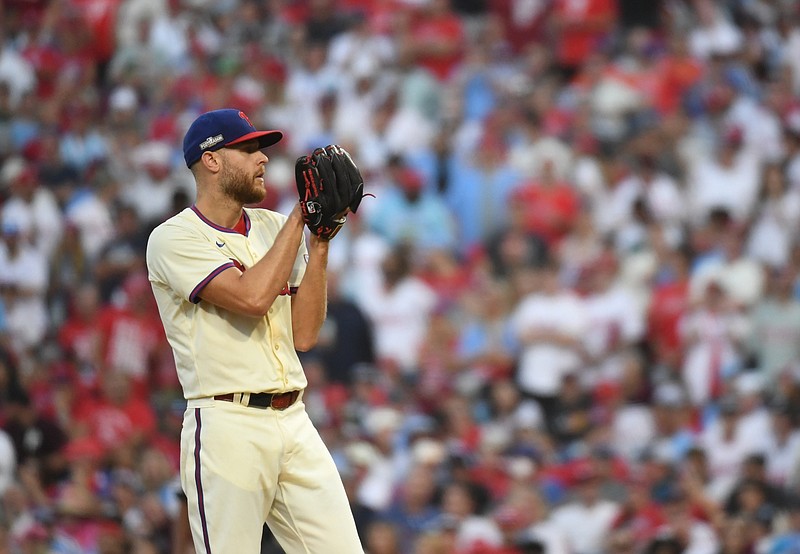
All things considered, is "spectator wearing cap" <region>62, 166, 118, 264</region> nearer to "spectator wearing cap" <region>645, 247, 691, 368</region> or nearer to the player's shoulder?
"spectator wearing cap" <region>645, 247, 691, 368</region>

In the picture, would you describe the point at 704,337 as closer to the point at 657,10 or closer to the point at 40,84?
the point at 657,10

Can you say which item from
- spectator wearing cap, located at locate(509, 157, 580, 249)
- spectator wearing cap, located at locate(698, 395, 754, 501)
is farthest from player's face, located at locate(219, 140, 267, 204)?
spectator wearing cap, located at locate(509, 157, 580, 249)

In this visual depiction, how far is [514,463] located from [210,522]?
5.22 m

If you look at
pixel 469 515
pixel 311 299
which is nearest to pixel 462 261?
pixel 469 515

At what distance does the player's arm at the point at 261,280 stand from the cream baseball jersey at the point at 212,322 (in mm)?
46

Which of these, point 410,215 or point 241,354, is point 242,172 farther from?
point 410,215

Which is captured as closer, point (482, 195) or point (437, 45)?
point (482, 195)

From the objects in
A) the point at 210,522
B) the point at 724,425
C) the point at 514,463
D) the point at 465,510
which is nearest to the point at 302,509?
the point at 210,522

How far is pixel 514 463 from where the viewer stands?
968cm

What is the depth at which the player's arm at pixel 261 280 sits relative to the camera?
461 cm

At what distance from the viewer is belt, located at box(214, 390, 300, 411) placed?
186 inches

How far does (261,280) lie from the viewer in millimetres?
4605

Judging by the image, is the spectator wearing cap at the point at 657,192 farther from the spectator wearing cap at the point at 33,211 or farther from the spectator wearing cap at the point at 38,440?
the spectator wearing cap at the point at 38,440

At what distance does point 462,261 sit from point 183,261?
7.51m
